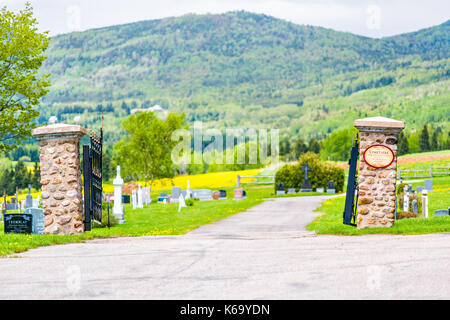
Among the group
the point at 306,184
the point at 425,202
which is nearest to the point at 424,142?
the point at 306,184

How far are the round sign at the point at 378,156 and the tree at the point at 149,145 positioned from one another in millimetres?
53124

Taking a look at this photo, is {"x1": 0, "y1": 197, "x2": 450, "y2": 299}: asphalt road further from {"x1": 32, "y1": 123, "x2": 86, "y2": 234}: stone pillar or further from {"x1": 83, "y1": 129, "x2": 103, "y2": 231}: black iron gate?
{"x1": 83, "y1": 129, "x2": 103, "y2": 231}: black iron gate

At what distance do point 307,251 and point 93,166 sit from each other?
860 cm

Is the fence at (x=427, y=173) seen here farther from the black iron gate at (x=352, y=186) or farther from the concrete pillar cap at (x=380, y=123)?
the concrete pillar cap at (x=380, y=123)

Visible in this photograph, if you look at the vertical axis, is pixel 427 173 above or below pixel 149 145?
below

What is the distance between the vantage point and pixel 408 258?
1119cm

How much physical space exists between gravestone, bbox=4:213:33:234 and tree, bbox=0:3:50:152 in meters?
14.1

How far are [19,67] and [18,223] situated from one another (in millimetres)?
17575

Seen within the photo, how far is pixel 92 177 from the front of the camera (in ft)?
60.9

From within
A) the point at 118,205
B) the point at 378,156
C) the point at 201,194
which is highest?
the point at 378,156

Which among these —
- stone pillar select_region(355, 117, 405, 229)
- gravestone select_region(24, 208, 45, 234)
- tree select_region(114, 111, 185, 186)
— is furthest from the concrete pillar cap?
tree select_region(114, 111, 185, 186)

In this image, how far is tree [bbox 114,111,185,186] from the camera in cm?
6900

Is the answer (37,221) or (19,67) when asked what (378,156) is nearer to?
(37,221)
